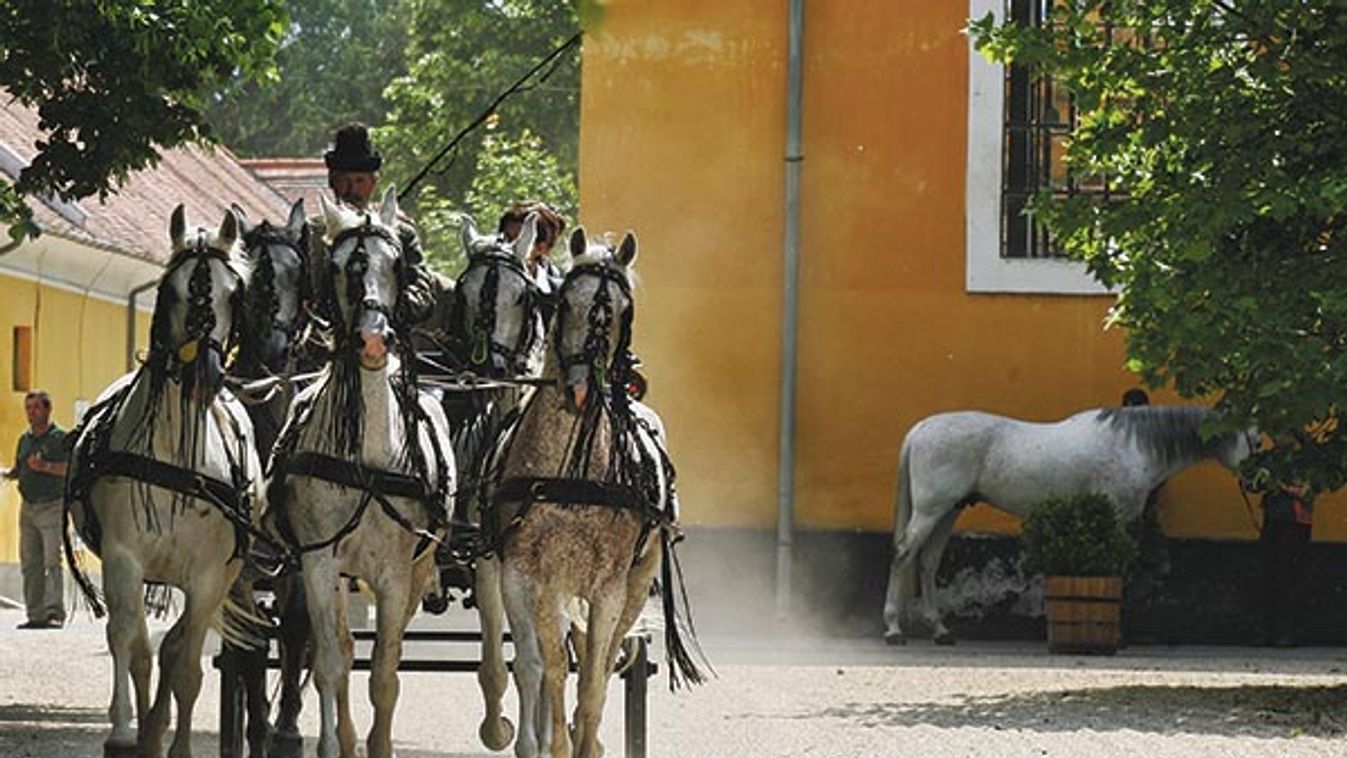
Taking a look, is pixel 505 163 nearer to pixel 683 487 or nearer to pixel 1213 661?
pixel 683 487

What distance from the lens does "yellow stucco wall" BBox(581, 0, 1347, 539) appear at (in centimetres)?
2578

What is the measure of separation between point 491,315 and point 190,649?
1.96 metres

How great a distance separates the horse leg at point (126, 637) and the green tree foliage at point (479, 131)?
31.7 metres

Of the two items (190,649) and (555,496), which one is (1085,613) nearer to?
(555,496)

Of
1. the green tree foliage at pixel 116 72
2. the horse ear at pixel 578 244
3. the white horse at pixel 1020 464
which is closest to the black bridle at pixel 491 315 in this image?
the horse ear at pixel 578 244

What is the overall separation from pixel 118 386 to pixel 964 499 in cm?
1250

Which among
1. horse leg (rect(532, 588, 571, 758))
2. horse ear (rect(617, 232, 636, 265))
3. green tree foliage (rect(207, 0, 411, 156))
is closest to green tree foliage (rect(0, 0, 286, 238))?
horse ear (rect(617, 232, 636, 265))

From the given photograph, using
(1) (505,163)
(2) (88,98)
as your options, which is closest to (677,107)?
(2) (88,98)

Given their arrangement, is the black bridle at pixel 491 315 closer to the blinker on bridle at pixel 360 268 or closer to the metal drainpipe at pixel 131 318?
the blinker on bridle at pixel 360 268

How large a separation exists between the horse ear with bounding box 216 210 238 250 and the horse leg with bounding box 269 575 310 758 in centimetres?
149

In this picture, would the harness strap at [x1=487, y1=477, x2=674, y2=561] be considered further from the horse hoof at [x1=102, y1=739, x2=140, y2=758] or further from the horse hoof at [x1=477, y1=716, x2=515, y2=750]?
the horse hoof at [x1=102, y1=739, x2=140, y2=758]

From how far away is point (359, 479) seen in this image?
1235 cm

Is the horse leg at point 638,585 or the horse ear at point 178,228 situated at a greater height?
the horse ear at point 178,228

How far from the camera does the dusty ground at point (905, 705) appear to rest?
15.6 m
